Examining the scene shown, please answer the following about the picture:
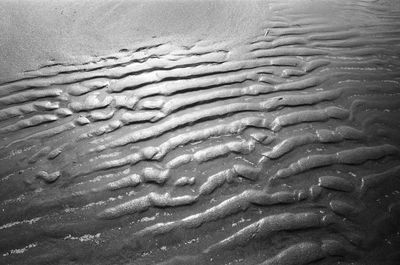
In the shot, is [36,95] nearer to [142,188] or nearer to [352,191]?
[142,188]

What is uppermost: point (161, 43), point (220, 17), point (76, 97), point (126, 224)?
point (220, 17)

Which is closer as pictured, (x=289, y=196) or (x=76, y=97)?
(x=289, y=196)

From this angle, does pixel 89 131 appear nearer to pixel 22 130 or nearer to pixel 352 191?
pixel 22 130

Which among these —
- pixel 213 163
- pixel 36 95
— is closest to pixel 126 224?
pixel 213 163

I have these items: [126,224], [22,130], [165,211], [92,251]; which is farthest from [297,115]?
[22,130]

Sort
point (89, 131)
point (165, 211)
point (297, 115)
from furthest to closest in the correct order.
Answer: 1. point (297, 115)
2. point (89, 131)
3. point (165, 211)

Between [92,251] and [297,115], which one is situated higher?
[297,115]

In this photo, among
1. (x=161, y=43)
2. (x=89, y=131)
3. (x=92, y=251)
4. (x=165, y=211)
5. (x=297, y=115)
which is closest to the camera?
(x=92, y=251)
